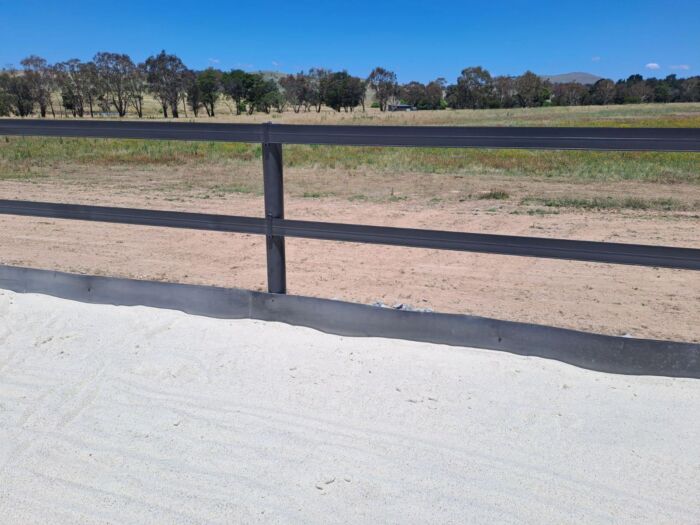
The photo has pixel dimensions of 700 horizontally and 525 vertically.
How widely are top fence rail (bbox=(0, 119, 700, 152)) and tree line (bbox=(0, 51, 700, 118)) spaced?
6549 centimetres

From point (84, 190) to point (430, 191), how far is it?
24.3 ft

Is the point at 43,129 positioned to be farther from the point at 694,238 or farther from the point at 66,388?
the point at 694,238

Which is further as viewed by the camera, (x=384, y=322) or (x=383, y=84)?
(x=383, y=84)

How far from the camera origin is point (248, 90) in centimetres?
9069

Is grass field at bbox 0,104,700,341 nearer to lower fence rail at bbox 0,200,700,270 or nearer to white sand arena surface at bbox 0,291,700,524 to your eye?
lower fence rail at bbox 0,200,700,270

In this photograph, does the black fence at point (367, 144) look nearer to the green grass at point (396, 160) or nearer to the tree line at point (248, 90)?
the green grass at point (396, 160)

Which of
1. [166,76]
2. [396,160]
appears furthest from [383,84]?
[396,160]

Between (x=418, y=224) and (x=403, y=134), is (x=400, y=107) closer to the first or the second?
(x=418, y=224)

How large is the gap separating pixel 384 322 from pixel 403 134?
1.26m

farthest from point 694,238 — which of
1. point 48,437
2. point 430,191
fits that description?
point 48,437

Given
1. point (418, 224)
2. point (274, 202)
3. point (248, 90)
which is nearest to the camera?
point (274, 202)

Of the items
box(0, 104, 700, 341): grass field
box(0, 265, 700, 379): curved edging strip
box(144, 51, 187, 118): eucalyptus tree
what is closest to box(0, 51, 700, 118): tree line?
box(144, 51, 187, 118): eucalyptus tree

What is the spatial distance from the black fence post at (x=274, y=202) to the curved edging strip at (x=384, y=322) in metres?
0.15

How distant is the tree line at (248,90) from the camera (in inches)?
2874
